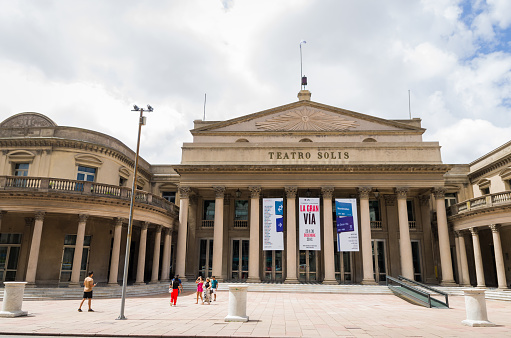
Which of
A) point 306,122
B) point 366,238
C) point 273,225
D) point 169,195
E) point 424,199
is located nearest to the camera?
point 273,225

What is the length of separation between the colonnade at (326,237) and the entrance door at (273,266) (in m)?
1.98

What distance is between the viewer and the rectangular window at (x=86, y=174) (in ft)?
85.0

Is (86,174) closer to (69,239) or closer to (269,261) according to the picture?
(69,239)

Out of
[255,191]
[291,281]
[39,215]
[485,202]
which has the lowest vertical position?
[291,281]

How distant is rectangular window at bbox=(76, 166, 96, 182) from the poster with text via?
17896mm

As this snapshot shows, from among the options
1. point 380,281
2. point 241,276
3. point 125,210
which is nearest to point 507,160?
point 380,281

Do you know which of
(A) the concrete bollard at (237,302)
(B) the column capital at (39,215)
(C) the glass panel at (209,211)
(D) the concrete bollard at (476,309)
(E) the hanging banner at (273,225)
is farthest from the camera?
(C) the glass panel at (209,211)

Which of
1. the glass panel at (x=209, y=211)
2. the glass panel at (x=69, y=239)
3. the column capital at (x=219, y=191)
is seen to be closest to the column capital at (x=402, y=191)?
the column capital at (x=219, y=191)

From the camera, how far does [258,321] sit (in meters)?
12.6

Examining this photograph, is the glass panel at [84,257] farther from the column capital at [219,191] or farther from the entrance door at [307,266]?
the entrance door at [307,266]

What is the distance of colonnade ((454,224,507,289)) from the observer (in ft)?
79.7

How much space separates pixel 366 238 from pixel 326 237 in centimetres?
294

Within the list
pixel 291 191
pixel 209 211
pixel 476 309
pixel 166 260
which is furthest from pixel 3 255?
pixel 476 309

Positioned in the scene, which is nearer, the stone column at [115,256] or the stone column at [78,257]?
the stone column at [78,257]
